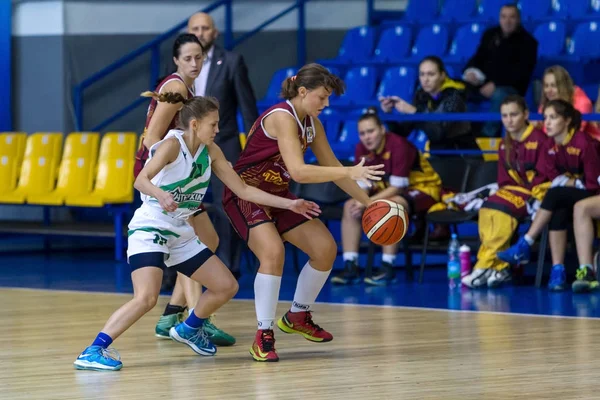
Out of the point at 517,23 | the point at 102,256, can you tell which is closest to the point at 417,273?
the point at 517,23

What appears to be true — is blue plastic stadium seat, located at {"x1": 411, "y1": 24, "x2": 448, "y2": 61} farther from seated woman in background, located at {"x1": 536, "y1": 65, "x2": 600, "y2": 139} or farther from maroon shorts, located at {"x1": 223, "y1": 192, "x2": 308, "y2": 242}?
maroon shorts, located at {"x1": 223, "y1": 192, "x2": 308, "y2": 242}

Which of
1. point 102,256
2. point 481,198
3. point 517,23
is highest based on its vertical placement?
point 517,23

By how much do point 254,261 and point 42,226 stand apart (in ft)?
8.45

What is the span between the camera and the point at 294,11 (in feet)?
46.2

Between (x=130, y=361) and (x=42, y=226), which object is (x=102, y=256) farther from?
(x=130, y=361)

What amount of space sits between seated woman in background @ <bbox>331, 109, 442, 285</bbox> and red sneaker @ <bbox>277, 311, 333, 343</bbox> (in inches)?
116

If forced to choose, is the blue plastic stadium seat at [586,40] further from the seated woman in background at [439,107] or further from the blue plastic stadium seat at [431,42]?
the seated woman in background at [439,107]

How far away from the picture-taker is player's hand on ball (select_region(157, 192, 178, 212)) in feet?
17.6

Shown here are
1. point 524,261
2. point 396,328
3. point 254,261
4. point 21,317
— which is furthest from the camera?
point 254,261

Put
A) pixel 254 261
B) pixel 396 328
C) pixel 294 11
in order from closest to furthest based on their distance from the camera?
pixel 396 328, pixel 254 261, pixel 294 11

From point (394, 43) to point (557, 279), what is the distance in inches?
193

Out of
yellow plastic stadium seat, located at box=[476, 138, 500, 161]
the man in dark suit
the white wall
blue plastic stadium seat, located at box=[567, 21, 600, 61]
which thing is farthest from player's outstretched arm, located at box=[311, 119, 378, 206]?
the white wall

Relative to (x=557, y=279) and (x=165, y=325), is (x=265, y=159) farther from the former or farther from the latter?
(x=557, y=279)

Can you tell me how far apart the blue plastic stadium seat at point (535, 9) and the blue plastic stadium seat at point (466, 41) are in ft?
1.78
